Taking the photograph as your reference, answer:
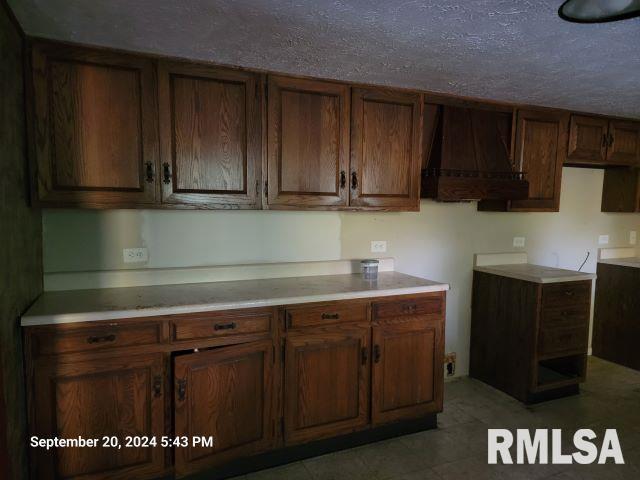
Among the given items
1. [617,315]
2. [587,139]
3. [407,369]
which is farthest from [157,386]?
[617,315]

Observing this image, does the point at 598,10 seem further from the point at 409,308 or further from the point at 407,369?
the point at 407,369

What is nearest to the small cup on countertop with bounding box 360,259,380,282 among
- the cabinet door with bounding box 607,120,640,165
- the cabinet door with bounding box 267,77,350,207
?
the cabinet door with bounding box 267,77,350,207

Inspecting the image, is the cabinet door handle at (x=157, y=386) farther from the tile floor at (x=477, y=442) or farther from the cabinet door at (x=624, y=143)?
the cabinet door at (x=624, y=143)

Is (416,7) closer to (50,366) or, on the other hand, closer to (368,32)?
(368,32)

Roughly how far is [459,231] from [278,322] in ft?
5.90

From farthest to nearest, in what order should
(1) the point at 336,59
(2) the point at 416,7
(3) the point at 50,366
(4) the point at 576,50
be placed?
(1) the point at 336,59 < (4) the point at 576,50 < (3) the point at 50,366 < (2) the point at 416,7

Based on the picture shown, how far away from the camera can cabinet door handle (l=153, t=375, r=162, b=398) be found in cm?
184

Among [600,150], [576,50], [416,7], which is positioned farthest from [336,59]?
[600,150]

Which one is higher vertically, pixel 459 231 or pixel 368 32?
pixel 368 32

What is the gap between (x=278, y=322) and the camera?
6.79 ft

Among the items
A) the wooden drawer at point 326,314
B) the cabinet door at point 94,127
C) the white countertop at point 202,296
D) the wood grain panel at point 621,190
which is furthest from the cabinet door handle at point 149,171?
the wood grain panel at point 621,190

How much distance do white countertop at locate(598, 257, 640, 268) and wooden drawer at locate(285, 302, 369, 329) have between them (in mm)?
2755

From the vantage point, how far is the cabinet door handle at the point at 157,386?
1845 mm

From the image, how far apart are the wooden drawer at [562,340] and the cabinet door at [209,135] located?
2184 millimetres
